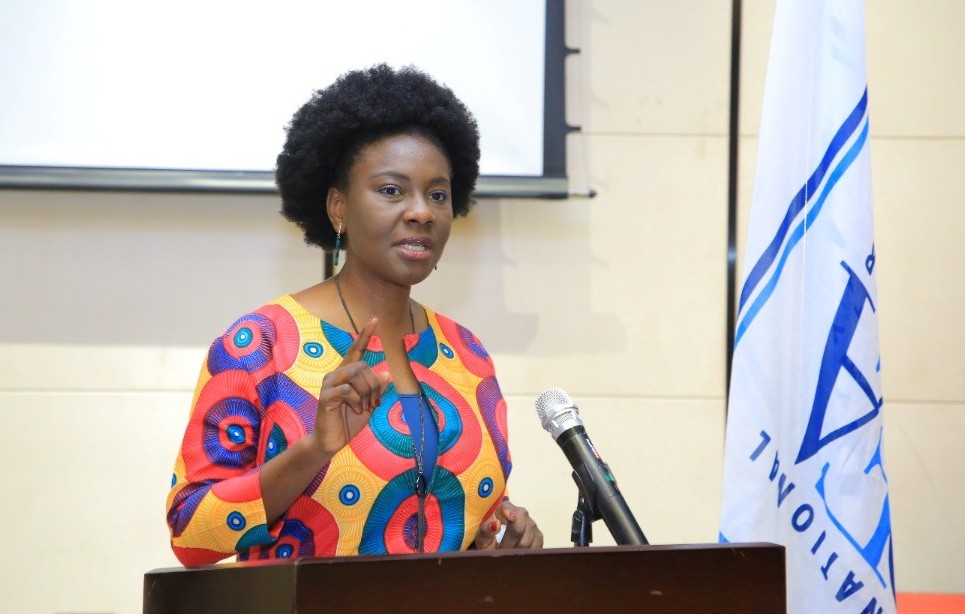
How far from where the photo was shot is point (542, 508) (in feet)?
9.45

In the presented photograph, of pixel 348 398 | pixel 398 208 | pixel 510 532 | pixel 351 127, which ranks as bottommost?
pixel 510 532

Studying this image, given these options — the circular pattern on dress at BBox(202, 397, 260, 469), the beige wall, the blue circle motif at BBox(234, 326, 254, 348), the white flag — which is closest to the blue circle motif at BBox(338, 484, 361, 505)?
the circular pattern on dress at BBox(202, 397, 260, 469)

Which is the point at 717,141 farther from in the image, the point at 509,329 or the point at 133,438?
the point at 133,438

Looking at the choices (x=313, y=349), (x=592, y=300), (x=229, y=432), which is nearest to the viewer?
(x=229, y=432)

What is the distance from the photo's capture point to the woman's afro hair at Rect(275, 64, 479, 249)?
1.79m

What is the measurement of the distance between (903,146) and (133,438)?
2.28 metres

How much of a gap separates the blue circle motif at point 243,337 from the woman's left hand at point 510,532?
1.46ft

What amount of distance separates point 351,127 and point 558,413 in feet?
2.23

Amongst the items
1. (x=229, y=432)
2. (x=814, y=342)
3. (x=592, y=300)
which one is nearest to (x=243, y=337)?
(x=229, y=432)

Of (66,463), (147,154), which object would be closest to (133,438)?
(66,463)

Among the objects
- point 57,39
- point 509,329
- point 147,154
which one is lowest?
point 509,329

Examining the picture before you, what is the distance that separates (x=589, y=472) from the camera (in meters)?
1.32

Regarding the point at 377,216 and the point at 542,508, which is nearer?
the point at 377,216

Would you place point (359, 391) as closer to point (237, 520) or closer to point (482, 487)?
point (237, 520)
